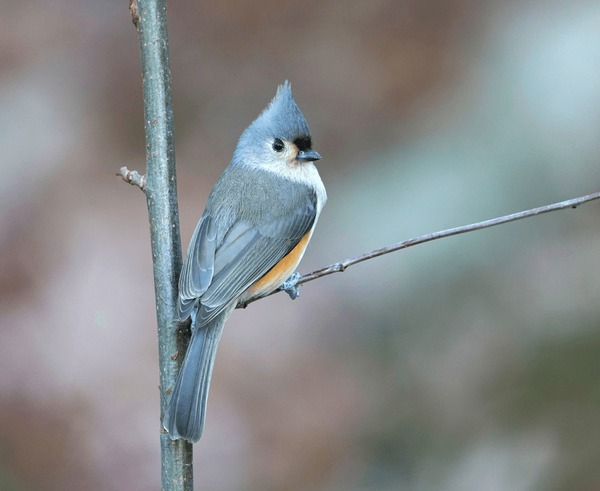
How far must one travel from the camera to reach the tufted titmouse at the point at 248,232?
248cm

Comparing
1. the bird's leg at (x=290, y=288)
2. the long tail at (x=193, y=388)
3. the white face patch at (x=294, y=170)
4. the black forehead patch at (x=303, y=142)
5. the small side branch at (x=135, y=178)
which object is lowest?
the long tail at (x=193, y=388)

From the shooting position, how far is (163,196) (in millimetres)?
2180

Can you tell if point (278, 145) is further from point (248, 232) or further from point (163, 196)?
point (163, 196)

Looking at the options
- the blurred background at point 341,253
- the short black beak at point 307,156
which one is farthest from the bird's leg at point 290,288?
the blurred background at point 341,253

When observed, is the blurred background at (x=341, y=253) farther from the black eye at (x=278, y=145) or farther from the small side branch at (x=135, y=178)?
Answer: the small side branch at (x=135, y=178)

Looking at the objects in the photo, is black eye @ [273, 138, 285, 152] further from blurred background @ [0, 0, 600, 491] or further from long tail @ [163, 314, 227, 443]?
blurred background @ [0, 0, 600, 491]

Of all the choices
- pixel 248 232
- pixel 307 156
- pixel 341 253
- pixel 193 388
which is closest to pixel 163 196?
pixel 193 388

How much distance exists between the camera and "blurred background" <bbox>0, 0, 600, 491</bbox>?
13.5 feet

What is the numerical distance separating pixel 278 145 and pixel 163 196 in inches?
47.9

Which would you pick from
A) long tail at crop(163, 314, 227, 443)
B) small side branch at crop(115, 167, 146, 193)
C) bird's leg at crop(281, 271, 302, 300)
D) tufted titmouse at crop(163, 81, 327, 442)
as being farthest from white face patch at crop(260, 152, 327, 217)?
small side branch at crop(115, 167, 146, 193)

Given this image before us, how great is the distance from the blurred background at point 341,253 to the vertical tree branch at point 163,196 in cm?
193

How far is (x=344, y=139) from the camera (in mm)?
5070

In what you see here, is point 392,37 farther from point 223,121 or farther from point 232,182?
point 232,182

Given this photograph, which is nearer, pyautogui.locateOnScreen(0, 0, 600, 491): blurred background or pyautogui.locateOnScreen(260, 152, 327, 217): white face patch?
pyautogui.locateOnScreen(260, 152, 327, 217): white face patch
